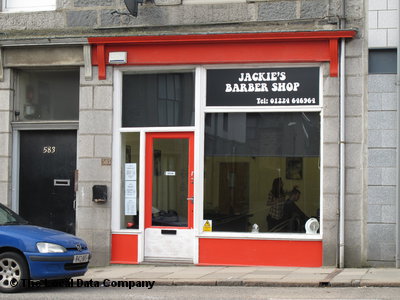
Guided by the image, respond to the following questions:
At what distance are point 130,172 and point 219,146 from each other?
1922mm

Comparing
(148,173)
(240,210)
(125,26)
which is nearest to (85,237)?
(148,173)

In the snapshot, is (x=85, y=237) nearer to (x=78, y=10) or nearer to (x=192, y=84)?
(x=192, y=84)

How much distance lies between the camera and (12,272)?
34.5 ft

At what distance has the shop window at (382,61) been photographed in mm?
13273

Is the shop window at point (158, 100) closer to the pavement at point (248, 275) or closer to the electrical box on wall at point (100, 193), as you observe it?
the electrical box on wall at point (100, 193)

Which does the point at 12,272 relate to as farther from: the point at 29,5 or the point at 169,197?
the point at 29,5

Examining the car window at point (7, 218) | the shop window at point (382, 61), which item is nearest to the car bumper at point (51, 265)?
the car window at point (7, 218)

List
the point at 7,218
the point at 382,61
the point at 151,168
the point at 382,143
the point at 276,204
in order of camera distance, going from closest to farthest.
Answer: the point at 7,218 → the point at 382,143 → the point at 382,61 → the point at 276,204 → the point at 151,168

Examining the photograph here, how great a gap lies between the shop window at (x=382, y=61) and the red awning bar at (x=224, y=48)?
1.89 feet

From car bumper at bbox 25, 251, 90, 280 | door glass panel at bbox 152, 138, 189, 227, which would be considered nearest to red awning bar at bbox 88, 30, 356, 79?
door glass panel at bbox 152, 138, 189, 227

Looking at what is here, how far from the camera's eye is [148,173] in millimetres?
14273

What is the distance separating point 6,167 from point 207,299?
664 cm

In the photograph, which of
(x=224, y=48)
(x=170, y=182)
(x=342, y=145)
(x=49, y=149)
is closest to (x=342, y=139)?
(x=342, y=145)

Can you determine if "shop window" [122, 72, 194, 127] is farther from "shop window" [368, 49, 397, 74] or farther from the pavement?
"shop window" [368, 49, 397, 74]
